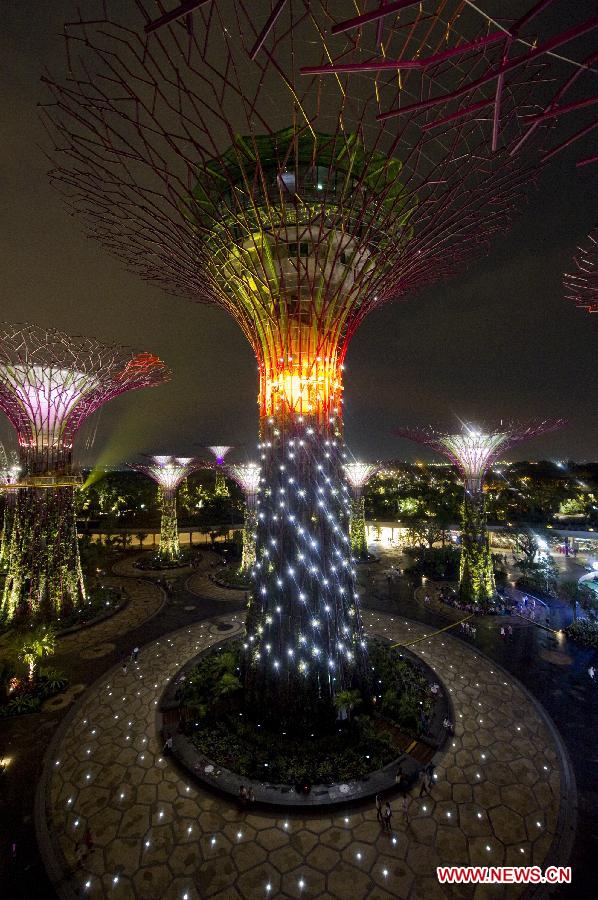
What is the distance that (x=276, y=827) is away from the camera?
23.5 feet

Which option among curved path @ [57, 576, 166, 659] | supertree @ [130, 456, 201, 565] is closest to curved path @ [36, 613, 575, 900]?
curved path @ [57, 576, 166, 659]

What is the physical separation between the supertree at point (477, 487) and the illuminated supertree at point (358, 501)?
8.69 meters

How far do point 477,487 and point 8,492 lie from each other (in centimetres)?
2623

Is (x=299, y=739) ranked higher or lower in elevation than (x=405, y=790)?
higher

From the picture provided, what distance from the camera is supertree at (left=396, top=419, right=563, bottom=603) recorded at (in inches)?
687

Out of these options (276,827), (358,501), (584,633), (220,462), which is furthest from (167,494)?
(584,633)

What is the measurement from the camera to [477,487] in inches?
709

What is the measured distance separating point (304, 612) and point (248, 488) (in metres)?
14.7

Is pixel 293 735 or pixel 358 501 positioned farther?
pixel 358 501

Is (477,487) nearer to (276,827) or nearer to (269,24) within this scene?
(276,827)

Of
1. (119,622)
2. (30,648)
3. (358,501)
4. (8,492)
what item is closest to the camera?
(30,648)

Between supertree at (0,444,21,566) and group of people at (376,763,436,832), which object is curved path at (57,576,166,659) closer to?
supertree at (0,444,21,566)

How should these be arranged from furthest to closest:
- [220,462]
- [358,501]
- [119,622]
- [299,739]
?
[358,501] < [220,462] < [119,622] < [299,739]

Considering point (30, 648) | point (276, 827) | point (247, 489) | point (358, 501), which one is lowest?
point (276, 827)
